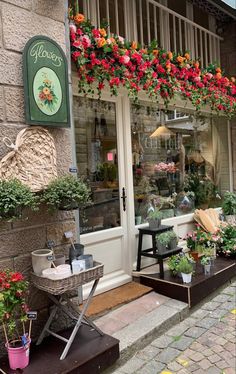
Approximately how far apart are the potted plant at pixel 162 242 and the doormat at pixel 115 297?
0.47 meters

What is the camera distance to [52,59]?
2.62 meters

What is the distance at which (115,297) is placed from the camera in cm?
362

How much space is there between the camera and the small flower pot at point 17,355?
2.22 m

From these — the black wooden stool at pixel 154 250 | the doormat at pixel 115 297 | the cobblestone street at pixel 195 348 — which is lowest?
the cobblestone street at pixel 195 348

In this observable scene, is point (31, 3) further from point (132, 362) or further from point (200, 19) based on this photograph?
point (200, 19)

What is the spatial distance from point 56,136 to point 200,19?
13.4ft

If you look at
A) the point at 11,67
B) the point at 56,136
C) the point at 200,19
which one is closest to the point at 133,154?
the point at 56,136

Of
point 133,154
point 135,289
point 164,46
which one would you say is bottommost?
point 135,289

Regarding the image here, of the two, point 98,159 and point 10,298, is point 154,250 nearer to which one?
point 98,159

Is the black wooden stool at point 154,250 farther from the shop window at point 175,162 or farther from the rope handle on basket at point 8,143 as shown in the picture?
the rope handle on basket at point 8,143

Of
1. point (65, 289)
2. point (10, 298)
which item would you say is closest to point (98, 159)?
point (65, 289)

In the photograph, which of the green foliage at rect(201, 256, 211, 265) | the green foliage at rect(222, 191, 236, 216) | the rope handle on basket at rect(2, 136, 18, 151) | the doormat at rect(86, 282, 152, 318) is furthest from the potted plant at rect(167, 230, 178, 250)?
the rope handle on basket at rect(2, 136, 18, 151)

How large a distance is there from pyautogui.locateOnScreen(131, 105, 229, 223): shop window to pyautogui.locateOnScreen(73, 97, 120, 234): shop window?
398 millimetres

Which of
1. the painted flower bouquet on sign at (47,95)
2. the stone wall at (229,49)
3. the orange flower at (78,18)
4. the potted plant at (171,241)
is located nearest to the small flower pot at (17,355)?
the painted flower bouquet on sign at (47,95)
